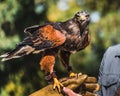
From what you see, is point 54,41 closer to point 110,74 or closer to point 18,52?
point 18,52

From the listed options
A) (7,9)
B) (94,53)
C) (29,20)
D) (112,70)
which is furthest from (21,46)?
(94,53)

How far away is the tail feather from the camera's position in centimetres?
321

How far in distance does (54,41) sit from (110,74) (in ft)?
2.81

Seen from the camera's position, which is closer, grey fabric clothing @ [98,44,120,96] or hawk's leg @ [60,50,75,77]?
hawk's leg @ [60,50,75,77]

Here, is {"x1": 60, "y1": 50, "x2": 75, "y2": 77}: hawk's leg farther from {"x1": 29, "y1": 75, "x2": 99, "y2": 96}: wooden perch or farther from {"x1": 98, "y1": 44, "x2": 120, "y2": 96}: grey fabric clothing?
{"x1": 98, "y1": 44, "x2": 120, "y2": 96}: grey fabric clothing

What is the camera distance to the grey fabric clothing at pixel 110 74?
3934mm

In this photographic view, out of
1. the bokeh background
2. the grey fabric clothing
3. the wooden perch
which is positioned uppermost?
the wooden perch

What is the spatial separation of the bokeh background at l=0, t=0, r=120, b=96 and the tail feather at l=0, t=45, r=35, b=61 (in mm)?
3870

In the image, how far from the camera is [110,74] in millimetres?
3961

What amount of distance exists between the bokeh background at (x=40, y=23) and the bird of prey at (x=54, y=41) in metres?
3.88

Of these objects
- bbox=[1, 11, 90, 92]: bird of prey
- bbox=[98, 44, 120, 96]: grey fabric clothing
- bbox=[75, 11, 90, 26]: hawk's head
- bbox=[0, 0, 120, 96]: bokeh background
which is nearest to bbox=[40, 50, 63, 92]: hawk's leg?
bbox=[1, 11, 90, 92]: bird of prey

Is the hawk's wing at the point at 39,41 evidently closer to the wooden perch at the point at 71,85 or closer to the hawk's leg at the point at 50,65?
the hawk's leg at the point at 50,65

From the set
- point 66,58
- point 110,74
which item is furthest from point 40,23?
point 66,58

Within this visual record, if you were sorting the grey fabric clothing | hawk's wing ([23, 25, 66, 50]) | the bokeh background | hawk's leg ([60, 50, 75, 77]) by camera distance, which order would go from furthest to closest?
the bokeh background < the grey fabric clothing < hawk's leg ([60, 50, 75, 77]) < hawk's wing ([23, 25, 66, 50])
